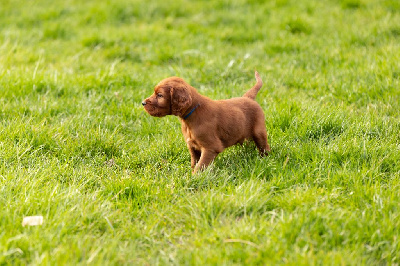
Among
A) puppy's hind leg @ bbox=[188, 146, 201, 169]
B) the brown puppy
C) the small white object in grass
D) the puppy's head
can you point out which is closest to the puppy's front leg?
the brown puppy

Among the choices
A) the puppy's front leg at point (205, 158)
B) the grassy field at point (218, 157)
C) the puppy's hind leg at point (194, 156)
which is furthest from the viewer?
the puppy's hind leg at point (194, 156)

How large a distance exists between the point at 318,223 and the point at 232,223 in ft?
1.82

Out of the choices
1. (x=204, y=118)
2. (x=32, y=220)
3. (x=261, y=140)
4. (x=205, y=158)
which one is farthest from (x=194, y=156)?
(x=32, y=220)

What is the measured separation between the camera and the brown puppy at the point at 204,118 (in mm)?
3650

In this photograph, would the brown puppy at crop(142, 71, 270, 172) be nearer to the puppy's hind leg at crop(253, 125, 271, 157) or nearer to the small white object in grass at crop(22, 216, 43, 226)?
the puppy's hind leg at crop(253, 125, 271, 157)

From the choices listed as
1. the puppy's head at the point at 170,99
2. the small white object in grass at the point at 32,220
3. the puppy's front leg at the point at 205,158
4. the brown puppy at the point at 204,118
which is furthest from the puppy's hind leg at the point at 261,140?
the small white object in grass at the point at 32,220

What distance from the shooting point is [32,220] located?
303 cm

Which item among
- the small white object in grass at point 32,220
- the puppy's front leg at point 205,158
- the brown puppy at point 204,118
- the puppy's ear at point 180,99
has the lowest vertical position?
the puppy's front leg at point 205,158

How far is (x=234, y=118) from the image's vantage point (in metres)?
3.87

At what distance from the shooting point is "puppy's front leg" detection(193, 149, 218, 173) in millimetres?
3746

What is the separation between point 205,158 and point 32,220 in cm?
139

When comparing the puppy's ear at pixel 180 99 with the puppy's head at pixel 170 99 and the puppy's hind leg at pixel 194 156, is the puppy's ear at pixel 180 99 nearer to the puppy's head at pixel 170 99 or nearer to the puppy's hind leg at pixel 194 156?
the puppy's head at pixel 170 99

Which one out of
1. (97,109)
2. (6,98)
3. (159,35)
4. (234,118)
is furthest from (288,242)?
(159,35)

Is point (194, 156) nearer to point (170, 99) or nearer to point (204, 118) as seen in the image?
point (204, 118)
